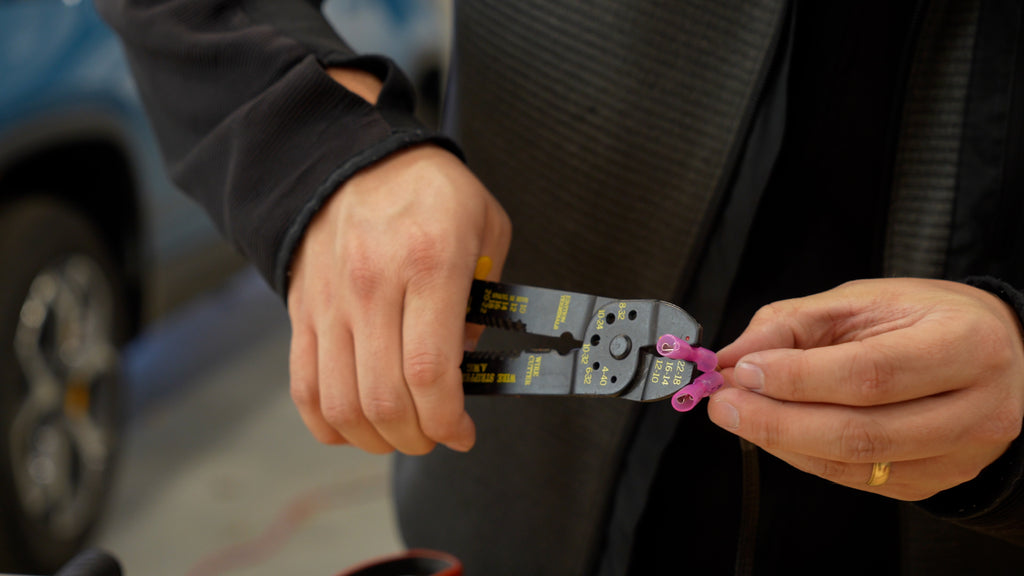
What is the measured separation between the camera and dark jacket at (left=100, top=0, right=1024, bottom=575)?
0.66m

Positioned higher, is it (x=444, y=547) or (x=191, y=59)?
(x=191, y=59)

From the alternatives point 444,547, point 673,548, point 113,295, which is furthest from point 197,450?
point 673,548

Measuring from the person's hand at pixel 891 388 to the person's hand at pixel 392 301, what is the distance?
21 centimetres

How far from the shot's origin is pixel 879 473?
539 mm

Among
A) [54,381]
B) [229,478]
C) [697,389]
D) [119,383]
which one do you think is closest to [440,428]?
[697,389]

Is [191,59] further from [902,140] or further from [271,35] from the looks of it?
[902,140]

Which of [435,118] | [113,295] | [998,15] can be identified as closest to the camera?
[998,15]

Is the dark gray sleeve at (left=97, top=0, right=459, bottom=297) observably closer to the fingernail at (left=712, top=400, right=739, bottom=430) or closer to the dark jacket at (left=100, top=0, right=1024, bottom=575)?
the dark jacket at (left=100, top=0, right=1024, bottom=575)

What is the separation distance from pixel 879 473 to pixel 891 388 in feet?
0.25

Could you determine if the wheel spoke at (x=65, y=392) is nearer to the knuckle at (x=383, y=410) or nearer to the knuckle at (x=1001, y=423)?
the knuckle at (x=383, y=410)

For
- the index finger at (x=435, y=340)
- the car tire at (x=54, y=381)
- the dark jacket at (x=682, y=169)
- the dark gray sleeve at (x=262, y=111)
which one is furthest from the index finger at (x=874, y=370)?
the car tire at (x=54, y=381)

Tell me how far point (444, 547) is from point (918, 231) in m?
0.63

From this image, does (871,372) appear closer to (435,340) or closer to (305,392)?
(435,340)

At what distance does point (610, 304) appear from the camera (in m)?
0.62
